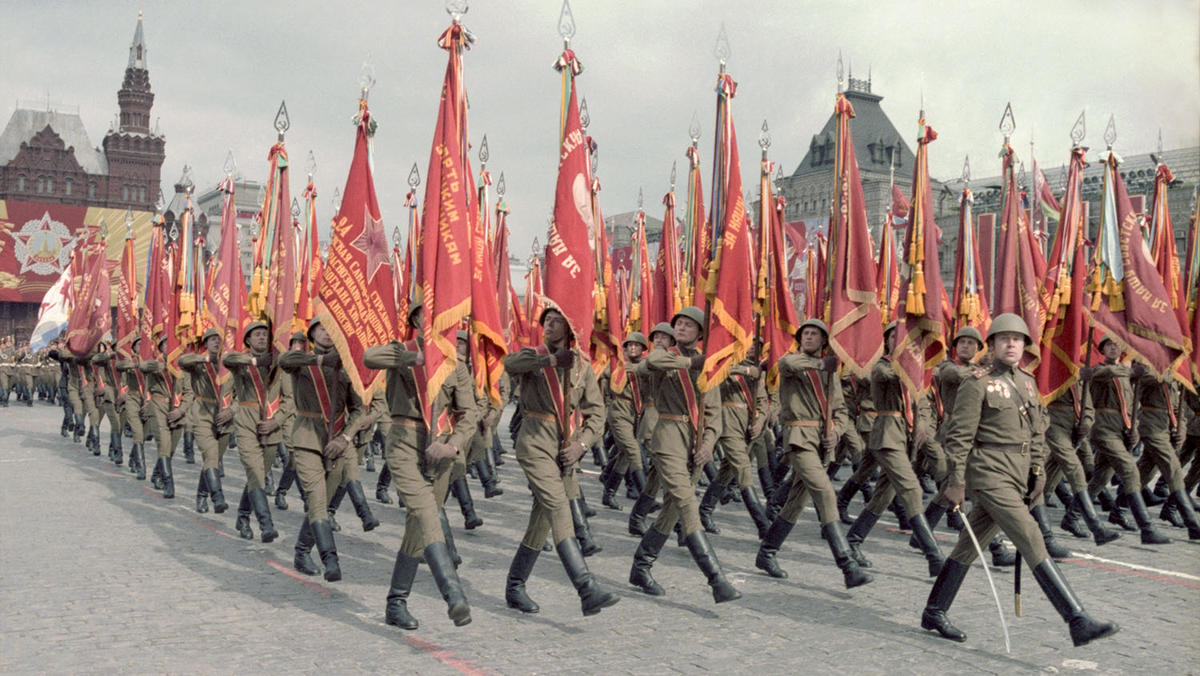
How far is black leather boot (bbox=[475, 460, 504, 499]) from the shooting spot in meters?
12.5

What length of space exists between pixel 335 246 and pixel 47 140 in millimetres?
92331

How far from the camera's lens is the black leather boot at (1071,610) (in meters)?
5.65

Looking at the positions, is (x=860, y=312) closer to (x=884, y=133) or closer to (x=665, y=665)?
(x=665, y=665)

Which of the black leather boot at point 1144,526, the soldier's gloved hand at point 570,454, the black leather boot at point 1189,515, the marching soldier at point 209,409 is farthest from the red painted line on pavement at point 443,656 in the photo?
the black leather boot at point 1189,515

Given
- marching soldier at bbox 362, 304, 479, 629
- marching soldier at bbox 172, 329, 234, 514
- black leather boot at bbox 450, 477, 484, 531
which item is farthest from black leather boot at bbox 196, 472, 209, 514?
marching soldier at bbox 362, 304, 479, 629

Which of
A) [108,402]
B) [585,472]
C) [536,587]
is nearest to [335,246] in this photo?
[536,587]

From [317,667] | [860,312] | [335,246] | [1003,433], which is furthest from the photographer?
[860,312]

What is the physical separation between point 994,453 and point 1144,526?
4476mm

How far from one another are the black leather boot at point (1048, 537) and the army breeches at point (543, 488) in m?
4.11

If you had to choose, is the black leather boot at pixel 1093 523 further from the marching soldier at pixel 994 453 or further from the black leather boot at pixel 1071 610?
the black leather boot at pixel 1071 610

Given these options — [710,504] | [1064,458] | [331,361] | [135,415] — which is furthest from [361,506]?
[1064,458]

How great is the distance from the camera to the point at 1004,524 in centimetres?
597

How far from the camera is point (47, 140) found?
8875 cm

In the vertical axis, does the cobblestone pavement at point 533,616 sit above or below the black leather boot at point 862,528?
below
